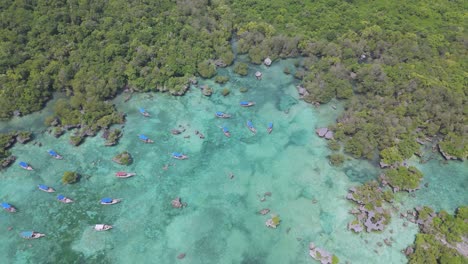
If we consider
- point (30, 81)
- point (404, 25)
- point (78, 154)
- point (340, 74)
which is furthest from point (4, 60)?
point (404, 25)

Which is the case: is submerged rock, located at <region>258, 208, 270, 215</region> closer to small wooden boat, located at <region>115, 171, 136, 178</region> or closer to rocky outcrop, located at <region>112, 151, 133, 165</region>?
small wooden boat, located at <region>115, 171, 136, 178</region>

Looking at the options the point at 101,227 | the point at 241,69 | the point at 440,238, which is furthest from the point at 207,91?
the point at 440,238

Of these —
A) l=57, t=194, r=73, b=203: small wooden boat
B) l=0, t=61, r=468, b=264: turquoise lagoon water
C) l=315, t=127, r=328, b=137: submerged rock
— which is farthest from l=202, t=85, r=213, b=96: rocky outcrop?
l=57, t=194, r=73, b=203: small wooden boat

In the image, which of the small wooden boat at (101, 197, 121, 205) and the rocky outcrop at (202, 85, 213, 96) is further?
the rocky outcrop at (202, 85, 213, 96)

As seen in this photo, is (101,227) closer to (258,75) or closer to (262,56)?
(258,75)

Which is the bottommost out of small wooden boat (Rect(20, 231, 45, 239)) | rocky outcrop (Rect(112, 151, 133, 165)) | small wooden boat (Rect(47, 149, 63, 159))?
small wooden boat (Rect(20, 231, 45, 239))

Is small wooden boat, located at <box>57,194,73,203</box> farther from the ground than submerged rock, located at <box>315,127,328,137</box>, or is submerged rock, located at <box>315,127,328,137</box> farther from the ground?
small wooden boat, located at <box>57,194,73,203</box>

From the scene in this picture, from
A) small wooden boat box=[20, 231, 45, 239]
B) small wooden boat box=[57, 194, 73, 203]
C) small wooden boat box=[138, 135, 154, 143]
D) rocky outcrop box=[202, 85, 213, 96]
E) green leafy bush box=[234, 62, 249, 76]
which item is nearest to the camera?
small wooden boat box=[20, 231, 45, 239]
